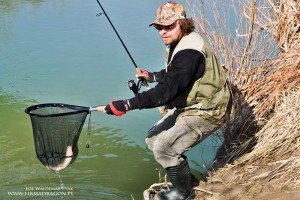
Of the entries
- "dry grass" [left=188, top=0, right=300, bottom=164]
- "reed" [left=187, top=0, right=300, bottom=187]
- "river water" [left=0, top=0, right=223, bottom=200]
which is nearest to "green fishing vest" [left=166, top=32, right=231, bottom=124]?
"reed" [left=187, top=0, right=300, bottom=187]

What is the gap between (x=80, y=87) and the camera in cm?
700

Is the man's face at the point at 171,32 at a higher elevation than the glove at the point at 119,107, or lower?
higher

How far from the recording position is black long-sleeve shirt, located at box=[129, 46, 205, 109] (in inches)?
130

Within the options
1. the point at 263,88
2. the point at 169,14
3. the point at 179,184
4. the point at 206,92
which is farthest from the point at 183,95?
the point at 263,88

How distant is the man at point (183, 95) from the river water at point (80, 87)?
108 cm

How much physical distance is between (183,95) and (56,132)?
1086 mm

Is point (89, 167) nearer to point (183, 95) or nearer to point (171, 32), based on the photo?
point (183, 95)

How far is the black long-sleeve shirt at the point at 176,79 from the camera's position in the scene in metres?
3.30

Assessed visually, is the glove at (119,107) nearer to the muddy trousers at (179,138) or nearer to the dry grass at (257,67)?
the muddy trousers at (179,138)

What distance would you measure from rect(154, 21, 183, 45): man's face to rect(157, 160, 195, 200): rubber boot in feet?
3.30

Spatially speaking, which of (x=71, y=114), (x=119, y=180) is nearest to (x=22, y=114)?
(x=119, y=180)

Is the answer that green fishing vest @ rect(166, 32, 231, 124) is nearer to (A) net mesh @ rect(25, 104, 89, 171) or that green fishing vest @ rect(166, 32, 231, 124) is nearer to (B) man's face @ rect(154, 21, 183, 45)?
(B) man's face @ rect(154, 21, 183, 45)

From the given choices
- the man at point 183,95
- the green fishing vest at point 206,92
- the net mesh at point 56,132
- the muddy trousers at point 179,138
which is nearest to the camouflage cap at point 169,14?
the man at point 183,95

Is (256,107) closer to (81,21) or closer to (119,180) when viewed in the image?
(119,180)
